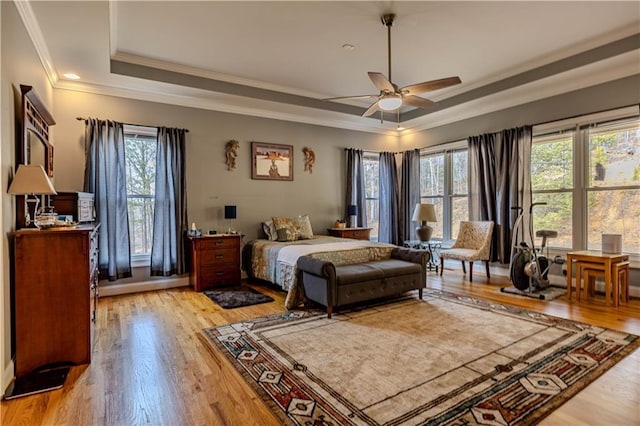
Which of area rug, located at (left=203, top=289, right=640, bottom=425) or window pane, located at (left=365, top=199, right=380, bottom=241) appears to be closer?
area rug, located at (left=203, top=289, right=640, bottom=425)

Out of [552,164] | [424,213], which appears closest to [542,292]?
[552,164]

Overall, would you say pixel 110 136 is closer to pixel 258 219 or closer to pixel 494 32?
pixel 258 219

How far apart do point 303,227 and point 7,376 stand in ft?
13.3

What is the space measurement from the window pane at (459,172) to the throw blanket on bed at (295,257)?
2.47 meters

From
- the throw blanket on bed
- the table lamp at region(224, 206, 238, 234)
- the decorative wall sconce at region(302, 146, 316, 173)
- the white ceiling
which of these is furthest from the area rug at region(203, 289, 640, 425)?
the decorative wall sconce at region(302, 146, 316, 173)

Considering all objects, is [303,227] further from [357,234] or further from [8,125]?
[8,125]

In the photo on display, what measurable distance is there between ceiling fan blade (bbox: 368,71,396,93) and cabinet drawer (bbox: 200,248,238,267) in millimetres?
3178

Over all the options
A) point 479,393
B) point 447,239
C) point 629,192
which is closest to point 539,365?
point 479,393

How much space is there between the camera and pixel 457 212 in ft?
21.1

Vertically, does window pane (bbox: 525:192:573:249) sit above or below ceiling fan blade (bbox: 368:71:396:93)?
below

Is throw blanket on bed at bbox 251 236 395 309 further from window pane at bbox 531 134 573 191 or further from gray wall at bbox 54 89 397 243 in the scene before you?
window pane at bbox 531 134 573 191

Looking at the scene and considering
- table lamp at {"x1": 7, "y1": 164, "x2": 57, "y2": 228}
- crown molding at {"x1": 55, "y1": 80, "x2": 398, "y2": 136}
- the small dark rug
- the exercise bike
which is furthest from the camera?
crown molding at {"x1": 55, "y1": 80, "x2": 398, "y2": 136}

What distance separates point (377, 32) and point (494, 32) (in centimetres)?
133

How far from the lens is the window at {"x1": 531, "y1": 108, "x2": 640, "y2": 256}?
14.2 ft
